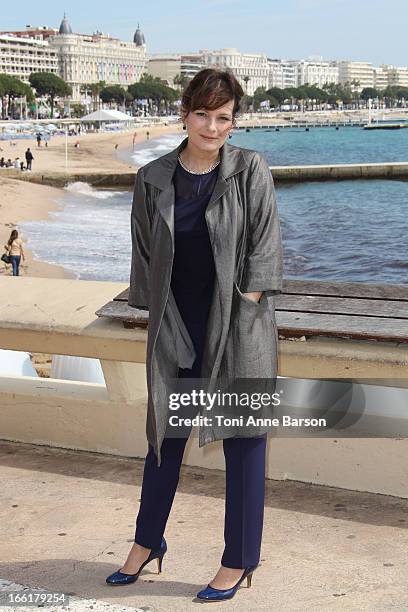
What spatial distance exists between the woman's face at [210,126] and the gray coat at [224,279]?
0.04 meters

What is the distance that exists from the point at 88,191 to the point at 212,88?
43082mm

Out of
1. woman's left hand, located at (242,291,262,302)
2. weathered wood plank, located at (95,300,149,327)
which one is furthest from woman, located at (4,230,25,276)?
woman's left hand, located at (242,291,262,302)

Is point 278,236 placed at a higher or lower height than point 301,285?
higher

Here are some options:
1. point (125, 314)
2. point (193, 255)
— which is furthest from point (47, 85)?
point (193, 255)

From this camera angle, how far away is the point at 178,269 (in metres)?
2.69

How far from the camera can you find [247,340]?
2.65 meters

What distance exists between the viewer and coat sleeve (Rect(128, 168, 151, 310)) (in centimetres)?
273

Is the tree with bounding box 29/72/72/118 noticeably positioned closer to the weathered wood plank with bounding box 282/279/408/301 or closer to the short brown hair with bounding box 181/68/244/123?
the weathered wood plank with bounding box 282/279/408/301

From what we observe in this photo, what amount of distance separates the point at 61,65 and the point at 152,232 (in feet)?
657

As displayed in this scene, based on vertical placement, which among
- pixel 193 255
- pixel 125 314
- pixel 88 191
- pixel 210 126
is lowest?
pixel 88 191

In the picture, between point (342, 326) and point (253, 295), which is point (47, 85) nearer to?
point (342, 326)

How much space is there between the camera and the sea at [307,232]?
902 inches

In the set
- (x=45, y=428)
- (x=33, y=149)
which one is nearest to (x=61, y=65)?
(x=33, y=149)

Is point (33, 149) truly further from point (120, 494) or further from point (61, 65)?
point (61, 65)
